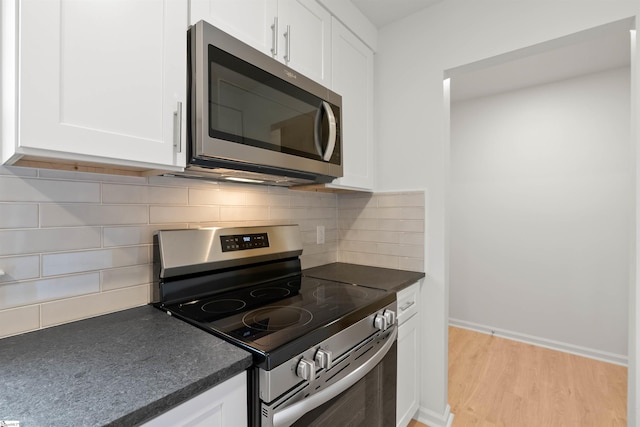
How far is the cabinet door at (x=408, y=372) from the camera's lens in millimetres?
1514

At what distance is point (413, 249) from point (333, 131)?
34.9 inches

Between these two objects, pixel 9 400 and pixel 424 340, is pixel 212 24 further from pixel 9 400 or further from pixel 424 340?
pixel 424 340

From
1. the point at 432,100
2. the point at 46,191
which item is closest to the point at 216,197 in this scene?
the point at 46,191

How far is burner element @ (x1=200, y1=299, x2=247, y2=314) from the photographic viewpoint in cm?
109

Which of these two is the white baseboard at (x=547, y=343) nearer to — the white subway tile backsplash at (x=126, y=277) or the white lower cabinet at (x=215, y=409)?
the white lower cabinet at (x=215, y=409)

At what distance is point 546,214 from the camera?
9.03 feet

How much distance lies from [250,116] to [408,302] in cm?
122

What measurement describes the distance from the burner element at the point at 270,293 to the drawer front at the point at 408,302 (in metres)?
0.58

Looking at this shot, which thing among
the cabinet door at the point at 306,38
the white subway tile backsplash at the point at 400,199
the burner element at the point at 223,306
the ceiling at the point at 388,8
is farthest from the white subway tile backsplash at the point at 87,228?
the ceiling at the point at 388,8

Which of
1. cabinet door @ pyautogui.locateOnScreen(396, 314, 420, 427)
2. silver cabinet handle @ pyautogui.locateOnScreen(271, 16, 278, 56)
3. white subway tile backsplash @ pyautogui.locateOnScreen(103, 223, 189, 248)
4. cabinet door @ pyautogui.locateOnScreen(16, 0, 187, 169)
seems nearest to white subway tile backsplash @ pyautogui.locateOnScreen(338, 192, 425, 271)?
cabinet door @ pyautogui.locateOnScreen(396, 314, 420, 427)

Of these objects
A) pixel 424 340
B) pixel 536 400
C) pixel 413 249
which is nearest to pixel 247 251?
pixel 413 249

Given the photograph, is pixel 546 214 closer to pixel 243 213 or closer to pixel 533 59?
pixel 533 59

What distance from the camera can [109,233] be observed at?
3.46ft

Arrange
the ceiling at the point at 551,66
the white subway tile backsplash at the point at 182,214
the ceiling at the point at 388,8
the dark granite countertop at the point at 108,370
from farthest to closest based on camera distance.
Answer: the ceiling at the point at 551,66 → the ceiling at the point at 388,8 → the white subway tile backsplash at the point at 182,214 → the dark granite countertop at the point at 108,370
